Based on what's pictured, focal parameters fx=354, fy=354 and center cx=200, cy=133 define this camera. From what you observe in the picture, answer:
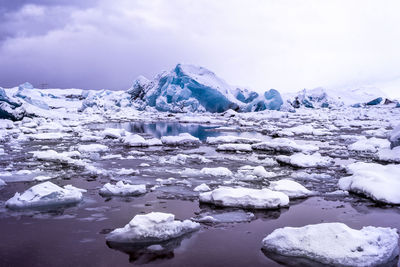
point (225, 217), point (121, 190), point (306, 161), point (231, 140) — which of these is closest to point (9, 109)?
point (231, 140)

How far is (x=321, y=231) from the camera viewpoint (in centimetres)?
295

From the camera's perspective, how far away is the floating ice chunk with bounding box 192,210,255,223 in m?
3.66

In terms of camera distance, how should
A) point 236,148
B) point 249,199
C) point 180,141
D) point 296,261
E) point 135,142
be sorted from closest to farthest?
point 296,261
point 249,199
point 236,148
point 135,142
point 180,141

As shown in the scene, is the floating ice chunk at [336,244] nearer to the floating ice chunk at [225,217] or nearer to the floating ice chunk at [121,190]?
the floating ice chunk at [225,217]

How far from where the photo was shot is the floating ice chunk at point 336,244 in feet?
8.74

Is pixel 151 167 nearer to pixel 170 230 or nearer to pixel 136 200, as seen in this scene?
pixel 136 200

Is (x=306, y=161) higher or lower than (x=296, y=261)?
higher

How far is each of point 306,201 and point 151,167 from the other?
308 cm

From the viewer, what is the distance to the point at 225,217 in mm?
3771

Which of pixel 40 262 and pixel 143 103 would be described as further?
pixel 143 103

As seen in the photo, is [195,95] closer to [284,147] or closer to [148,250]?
[284,147]

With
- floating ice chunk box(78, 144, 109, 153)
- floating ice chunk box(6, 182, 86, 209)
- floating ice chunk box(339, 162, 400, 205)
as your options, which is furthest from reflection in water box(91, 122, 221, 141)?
floating ice chunk box(6, 182, 86, 209)

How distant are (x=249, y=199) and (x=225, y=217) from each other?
1.57ft

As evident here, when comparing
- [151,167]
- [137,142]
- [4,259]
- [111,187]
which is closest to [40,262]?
[4,259]
